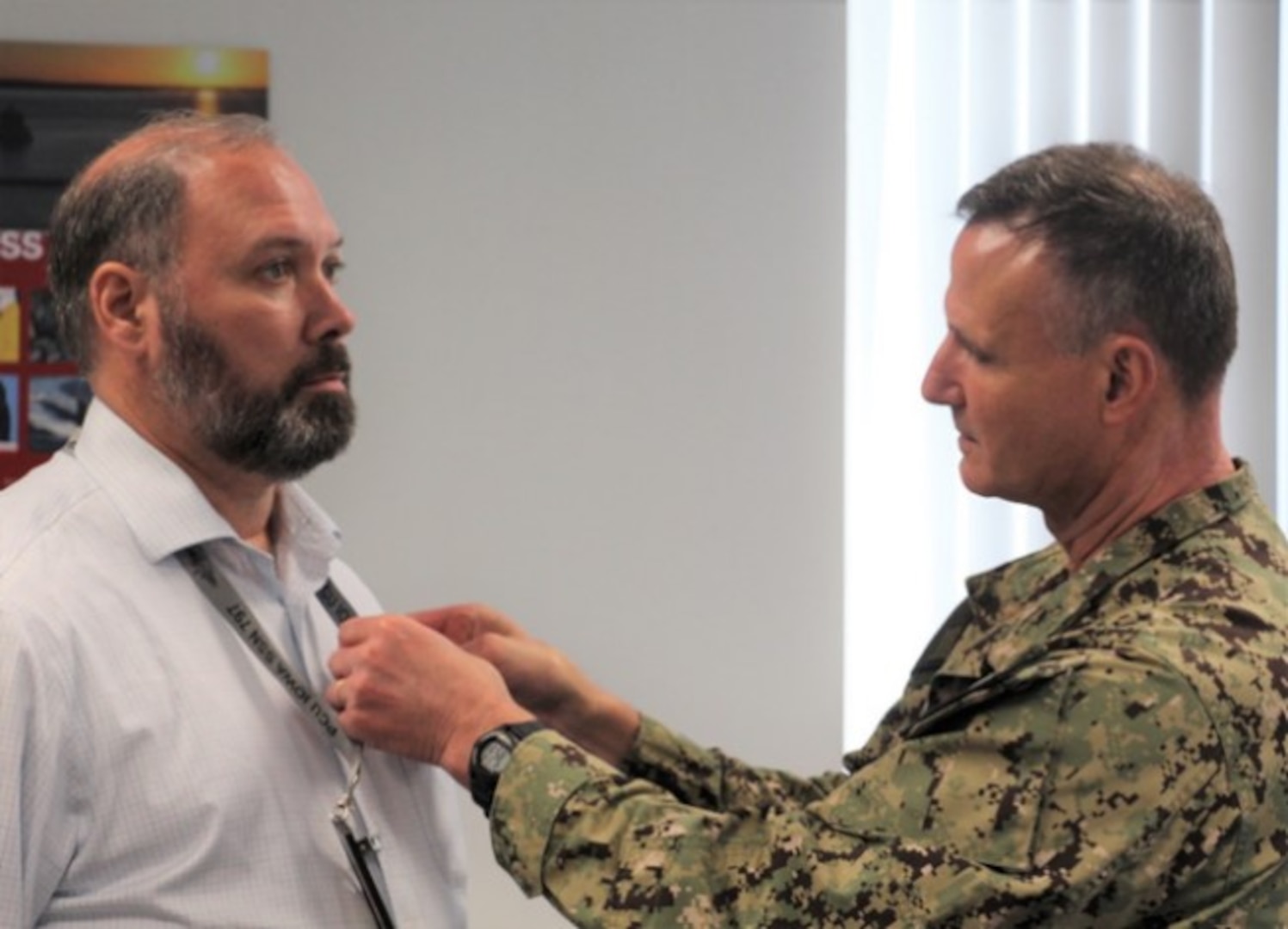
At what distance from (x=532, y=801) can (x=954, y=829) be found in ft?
1.24

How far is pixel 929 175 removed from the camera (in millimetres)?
3641

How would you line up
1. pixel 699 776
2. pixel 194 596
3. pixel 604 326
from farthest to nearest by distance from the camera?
pixel 604 326
pixel 699 776
pixel 194 596

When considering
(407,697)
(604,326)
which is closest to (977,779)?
(407,697)

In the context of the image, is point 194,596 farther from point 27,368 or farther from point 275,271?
point 27,368

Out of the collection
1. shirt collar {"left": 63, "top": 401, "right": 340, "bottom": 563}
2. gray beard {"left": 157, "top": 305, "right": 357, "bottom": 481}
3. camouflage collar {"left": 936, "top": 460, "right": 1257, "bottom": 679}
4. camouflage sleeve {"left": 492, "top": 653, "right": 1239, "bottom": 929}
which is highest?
gray beard {"left": 157, "top": 305, "right": 357, "bottom": 481}

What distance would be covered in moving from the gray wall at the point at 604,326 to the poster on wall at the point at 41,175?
246mm

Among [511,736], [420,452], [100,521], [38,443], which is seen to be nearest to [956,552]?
[420,452]

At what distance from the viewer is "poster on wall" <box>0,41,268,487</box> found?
3.36 meters

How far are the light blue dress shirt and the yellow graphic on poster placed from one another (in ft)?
5.06

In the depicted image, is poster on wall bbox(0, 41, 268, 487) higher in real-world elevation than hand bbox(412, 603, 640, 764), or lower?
higher

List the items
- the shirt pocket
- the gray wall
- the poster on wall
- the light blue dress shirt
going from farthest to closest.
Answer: the gray wall
the poster on wall
the shirt pocket
the light blue dress shirt

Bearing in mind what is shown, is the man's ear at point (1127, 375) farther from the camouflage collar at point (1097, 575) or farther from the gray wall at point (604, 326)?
the gray wall at point (604, 326)

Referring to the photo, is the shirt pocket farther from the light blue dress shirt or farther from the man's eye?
the man's eye

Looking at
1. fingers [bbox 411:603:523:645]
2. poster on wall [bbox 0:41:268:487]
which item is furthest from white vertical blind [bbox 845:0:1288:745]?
fingers [bbox 411:603:523:645]
